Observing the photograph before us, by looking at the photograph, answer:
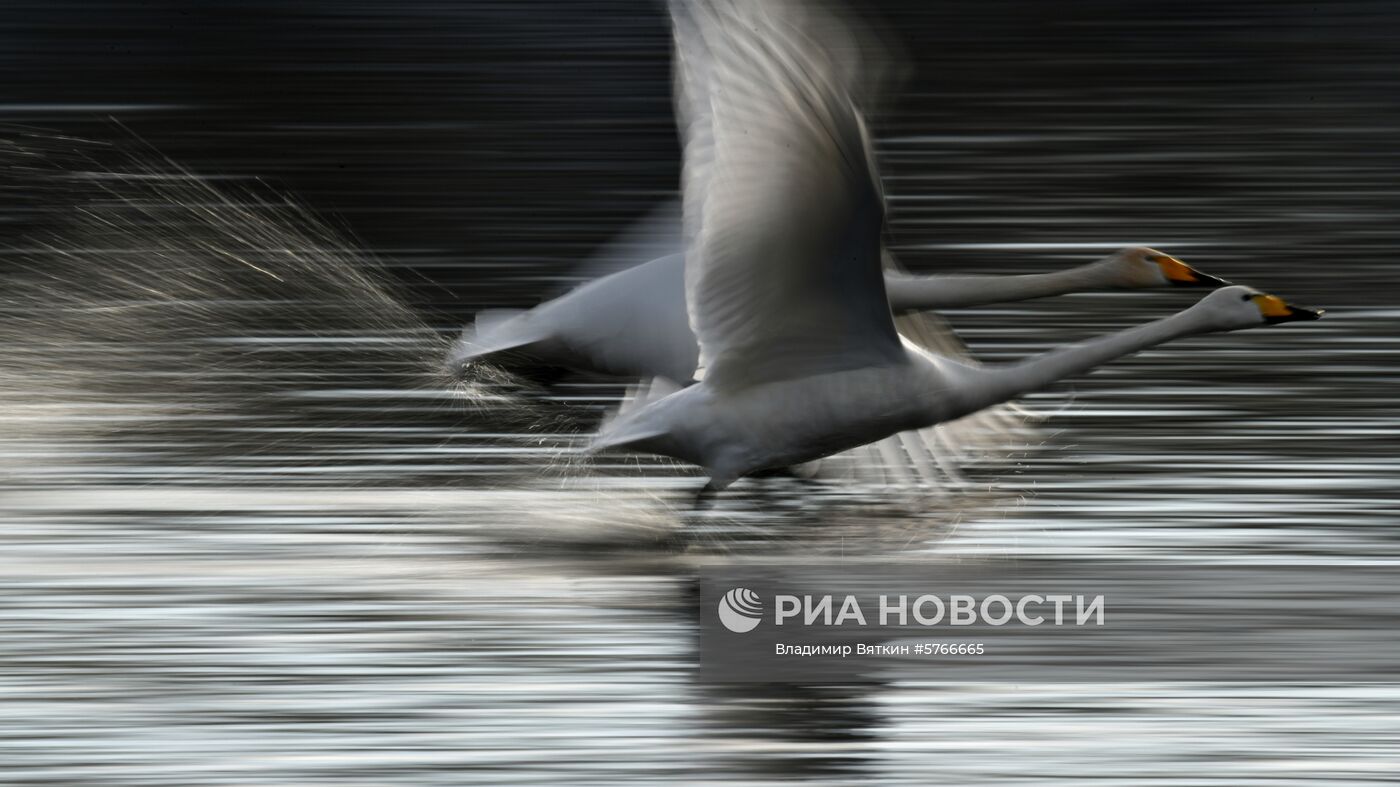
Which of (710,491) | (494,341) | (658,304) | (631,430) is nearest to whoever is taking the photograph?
(631,430)

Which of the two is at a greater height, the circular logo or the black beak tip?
the black beak tip

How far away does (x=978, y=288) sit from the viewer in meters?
10.6

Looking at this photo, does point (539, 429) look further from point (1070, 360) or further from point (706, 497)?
point (1070, 360)

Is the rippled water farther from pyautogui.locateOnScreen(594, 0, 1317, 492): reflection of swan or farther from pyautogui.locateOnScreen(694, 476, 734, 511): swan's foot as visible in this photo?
pyautogui.locateOnScreen(594, 0, 1317, 492): reflection of swan

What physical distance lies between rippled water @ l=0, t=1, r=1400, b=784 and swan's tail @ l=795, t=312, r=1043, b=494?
0.08 meters

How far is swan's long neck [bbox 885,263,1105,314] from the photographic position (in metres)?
10.5

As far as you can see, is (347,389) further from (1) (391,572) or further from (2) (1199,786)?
(2) (1199,786)

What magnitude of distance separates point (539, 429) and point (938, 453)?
185cm

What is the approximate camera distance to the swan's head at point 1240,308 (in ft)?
31.8

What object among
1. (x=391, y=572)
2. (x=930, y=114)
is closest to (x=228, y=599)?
(x=391, y=572)

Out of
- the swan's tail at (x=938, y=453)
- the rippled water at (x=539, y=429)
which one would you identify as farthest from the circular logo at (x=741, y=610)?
the swan's tail at (x=938, y=453)

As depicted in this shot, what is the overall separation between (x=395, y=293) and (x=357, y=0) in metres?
11.3
